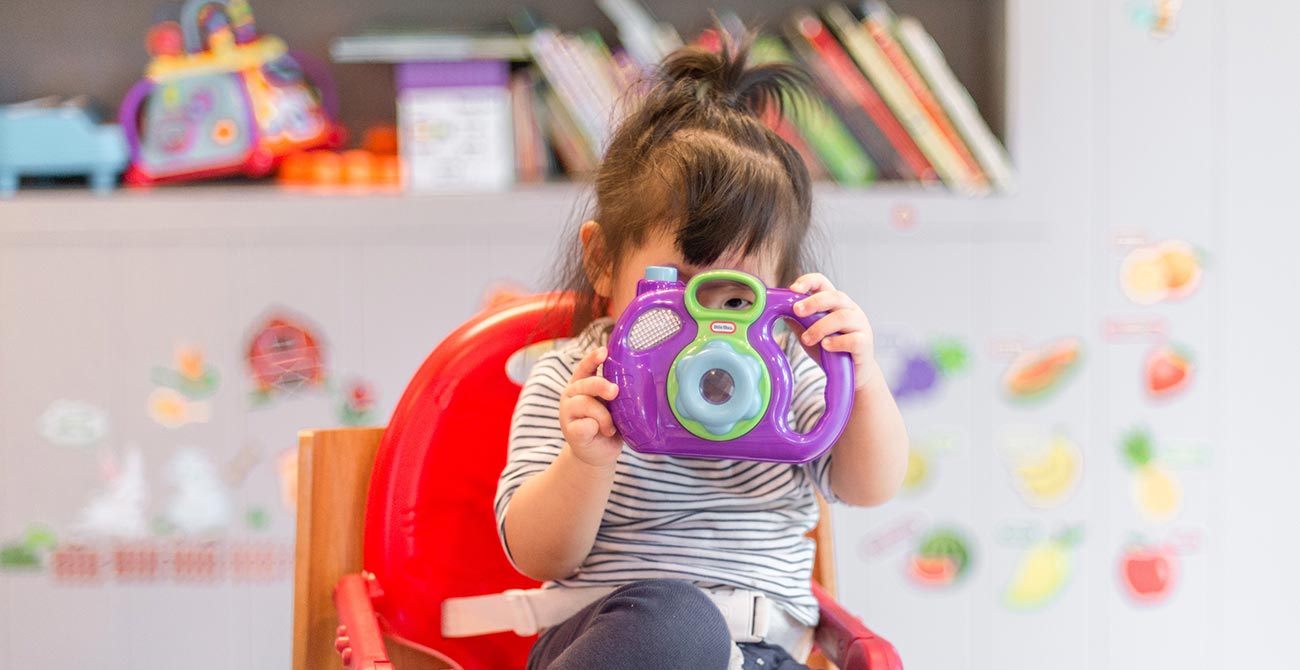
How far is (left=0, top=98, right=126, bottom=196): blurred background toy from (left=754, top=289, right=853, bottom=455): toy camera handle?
1.10 meters

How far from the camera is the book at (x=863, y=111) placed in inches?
55.1

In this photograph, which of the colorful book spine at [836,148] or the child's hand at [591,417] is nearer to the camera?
the child's hand at [591,417]

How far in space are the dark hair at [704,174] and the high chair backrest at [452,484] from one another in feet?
0.21

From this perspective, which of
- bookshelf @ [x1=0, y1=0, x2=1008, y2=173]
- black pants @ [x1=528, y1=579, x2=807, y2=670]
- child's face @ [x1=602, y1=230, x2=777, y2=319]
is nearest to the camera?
black pants @ [x1=528, y1=579, x2=807, y2=670]

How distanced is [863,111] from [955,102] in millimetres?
110

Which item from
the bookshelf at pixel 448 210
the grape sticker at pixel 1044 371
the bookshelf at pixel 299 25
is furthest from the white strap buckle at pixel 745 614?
the bookshelf at pixel 299 25

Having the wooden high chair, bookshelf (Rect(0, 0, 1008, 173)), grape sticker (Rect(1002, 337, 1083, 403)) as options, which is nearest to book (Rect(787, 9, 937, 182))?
bookshelf (Rect(0, 0, 1008, 173))

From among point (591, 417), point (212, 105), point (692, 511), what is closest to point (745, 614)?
point (692, 511)

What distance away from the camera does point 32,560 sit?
56.2 inches

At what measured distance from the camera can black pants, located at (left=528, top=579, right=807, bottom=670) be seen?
24.0 inches

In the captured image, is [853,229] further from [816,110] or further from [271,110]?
[271,110]

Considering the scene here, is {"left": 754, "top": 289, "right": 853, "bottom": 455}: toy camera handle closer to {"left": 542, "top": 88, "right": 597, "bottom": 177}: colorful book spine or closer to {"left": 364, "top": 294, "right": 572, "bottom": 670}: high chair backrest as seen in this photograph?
{"left": 364, "top": 294, "right": 572, "bottom": 670}: high chair backrest

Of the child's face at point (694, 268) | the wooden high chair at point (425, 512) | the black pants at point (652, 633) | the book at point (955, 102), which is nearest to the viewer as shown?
the black pants at point (652, 633)

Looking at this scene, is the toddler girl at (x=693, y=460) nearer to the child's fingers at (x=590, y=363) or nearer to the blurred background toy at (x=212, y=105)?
the child's fingers at (x=590, y=363)
